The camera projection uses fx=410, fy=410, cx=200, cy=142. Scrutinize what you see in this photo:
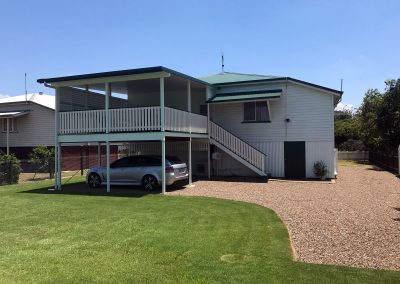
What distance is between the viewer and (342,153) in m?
45.1

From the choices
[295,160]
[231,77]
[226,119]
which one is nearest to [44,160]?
[226,119]

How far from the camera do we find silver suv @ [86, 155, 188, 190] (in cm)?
1652

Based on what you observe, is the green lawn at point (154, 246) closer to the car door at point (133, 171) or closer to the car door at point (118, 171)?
the car door at point (133, 171)

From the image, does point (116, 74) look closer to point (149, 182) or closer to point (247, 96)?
point (149, 182)

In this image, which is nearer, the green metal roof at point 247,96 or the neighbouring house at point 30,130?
the green metal roof at point 247,96

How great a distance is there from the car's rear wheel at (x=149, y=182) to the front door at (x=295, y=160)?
7924 millimetres

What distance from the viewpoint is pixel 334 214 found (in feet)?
35.8

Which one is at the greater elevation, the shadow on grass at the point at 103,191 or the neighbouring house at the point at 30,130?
the neighbouring house at the point at 30,130

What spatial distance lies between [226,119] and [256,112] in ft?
5.71

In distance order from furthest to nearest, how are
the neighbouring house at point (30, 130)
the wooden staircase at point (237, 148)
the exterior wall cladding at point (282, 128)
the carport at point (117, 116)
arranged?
the neighbouring house at point (30, 130) → the exterior wall cladding at point (282, 128) → the wooden staircase at point (237, 148) → the carport at point (117, 116)

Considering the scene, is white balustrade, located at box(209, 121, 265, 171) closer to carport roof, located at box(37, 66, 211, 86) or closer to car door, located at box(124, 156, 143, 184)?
carport roof, located at box(37, 66, 211, 86)

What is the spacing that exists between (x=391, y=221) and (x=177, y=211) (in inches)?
215

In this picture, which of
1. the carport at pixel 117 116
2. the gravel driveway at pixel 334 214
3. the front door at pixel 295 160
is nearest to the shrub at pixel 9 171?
the carport at pixel 117 116

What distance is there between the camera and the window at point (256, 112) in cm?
2195
